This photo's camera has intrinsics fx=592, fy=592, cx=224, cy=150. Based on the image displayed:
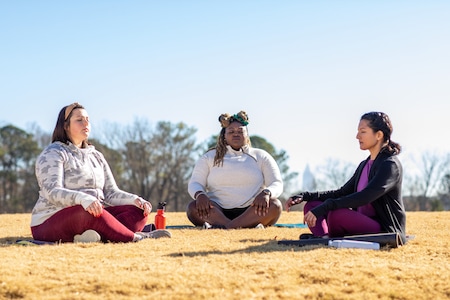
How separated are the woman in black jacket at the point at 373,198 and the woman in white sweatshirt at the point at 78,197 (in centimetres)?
189

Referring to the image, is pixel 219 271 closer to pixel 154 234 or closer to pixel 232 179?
pixel 154 234

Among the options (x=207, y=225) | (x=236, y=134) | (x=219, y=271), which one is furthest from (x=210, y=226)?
(x=219, y=271)

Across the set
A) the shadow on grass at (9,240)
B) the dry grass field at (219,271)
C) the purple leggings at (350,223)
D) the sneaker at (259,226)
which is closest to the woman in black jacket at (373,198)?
the purple leggings at (350,223)

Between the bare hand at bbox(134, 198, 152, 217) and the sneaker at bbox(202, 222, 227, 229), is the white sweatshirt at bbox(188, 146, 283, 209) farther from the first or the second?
the bare hand at bbox(134, 198, 152, 217)

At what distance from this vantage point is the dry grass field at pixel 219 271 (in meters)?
4.02

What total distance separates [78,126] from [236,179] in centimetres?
263

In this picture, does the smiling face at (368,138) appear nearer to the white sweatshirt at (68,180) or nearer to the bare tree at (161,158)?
the white sweatshirt at (68,180)

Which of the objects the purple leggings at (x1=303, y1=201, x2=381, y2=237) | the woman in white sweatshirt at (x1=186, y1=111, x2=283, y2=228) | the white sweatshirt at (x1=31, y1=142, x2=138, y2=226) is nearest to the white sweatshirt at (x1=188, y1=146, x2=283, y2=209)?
the woman in white sweatshirt at (x1=186, y1=111, x2=283, y2=228)

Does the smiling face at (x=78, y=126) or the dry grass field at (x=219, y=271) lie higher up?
the smiling face at (x=78, y=126)

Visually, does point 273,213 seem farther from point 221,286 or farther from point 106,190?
point 221,286

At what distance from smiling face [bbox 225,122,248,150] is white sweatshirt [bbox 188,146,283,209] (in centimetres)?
19

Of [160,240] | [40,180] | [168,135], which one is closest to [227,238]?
[160,240]

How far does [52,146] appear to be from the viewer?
6.24m

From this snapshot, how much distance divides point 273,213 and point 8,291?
4436mm
